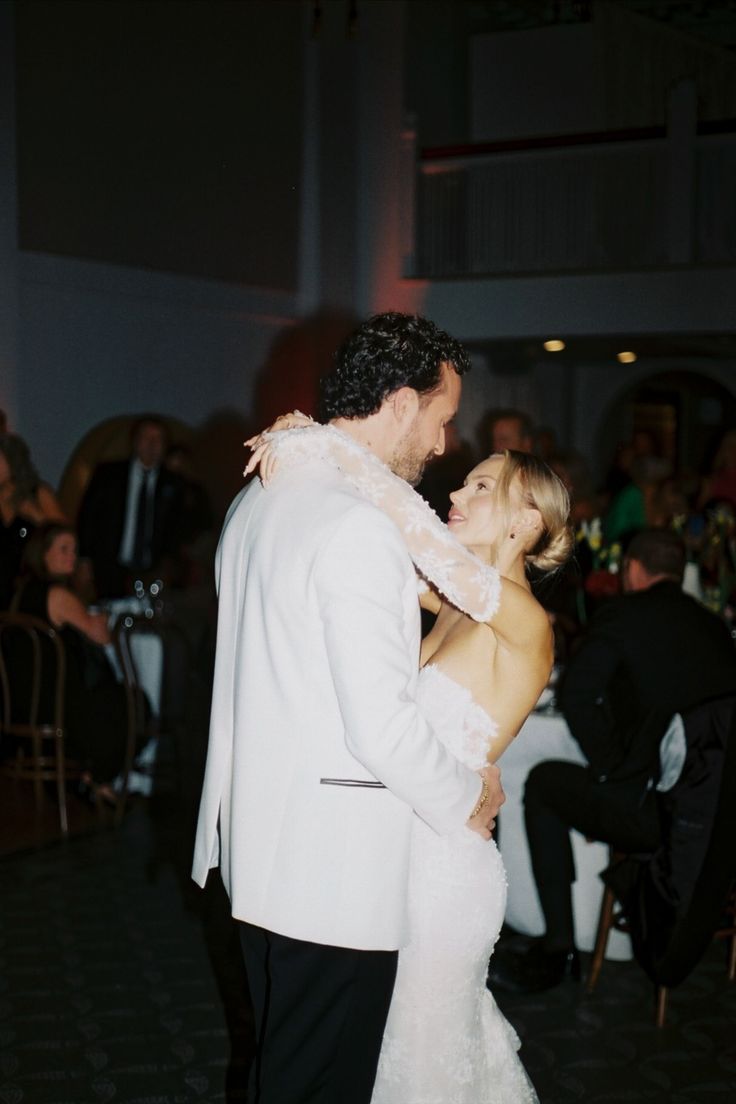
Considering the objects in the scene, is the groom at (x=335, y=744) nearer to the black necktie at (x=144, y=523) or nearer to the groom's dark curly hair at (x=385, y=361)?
the groom's dark curly hair at (x=385, y=361)

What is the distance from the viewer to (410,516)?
192 centimetres

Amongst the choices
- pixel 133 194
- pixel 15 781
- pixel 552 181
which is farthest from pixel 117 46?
pixel 15 781

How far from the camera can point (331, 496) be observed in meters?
1.86

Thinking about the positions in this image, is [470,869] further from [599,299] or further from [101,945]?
[599,299]

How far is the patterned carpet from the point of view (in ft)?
10.1

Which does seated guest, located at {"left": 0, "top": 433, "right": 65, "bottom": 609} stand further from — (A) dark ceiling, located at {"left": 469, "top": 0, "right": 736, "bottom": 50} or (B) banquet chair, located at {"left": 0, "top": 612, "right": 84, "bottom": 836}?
(A) dark ceiling, located at {"left": 469, "top": 0, "right": 736, "bottom": 50}

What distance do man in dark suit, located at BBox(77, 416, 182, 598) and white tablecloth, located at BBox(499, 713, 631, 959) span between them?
380 centimetres

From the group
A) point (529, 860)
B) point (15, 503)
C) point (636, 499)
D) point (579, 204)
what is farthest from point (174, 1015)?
point (579, 204)

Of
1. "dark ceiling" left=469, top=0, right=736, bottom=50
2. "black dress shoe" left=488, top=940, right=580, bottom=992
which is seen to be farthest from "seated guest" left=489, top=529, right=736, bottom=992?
"dark ceiling" left=469, top=0, right=736, bottom=50

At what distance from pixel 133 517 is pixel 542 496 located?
5432 millimetres

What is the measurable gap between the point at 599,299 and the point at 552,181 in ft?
3.71

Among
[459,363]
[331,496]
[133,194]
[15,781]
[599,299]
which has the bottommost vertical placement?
[15,781]

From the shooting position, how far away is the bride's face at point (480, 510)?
94.9 inches

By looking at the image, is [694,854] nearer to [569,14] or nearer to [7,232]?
[7,232]
